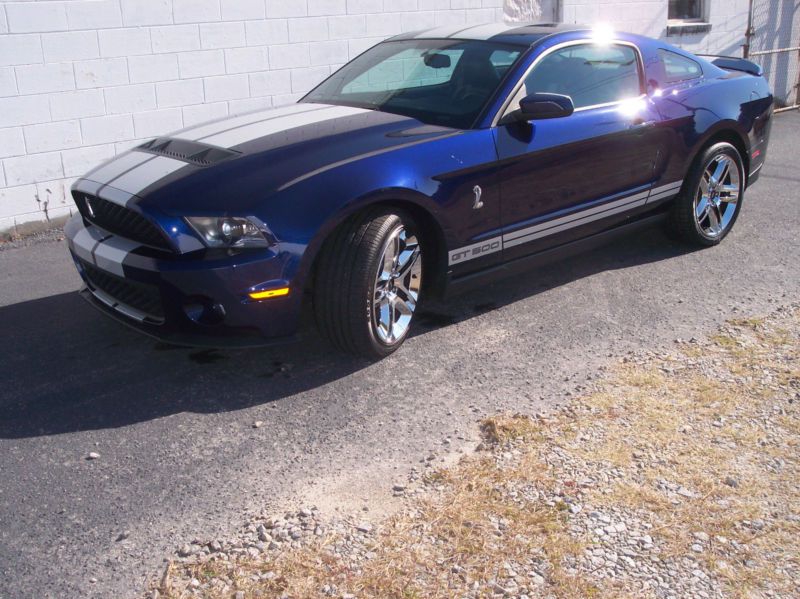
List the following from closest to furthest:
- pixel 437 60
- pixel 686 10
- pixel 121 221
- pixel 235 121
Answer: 1. pixel 121 221
2. pixel 235 121
3. pixel 437 60
4. pixel 686 10

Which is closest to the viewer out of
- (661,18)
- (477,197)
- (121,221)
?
(121,221)

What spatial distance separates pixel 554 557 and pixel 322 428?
1.27 meters

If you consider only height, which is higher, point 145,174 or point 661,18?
point 661,18

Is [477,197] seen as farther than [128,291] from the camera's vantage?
Yes

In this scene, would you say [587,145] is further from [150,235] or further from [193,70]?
[193,70]

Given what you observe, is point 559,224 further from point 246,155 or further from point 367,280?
point 246,155

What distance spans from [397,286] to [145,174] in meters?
1.35

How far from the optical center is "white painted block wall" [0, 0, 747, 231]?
21.4 feet

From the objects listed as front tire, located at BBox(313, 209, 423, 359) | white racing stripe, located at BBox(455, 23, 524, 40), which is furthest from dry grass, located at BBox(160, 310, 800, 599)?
white racing stripe, located at BBox(455, 23, 524, 40)

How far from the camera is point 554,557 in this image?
2.82 m

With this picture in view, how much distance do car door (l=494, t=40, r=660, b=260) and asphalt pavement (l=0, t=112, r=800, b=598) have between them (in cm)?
50

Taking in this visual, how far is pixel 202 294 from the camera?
12.5ft

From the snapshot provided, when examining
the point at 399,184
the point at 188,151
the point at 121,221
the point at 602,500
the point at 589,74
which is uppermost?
the point at 589,74

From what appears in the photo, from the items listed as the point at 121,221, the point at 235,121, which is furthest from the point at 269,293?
the point at 235,121
